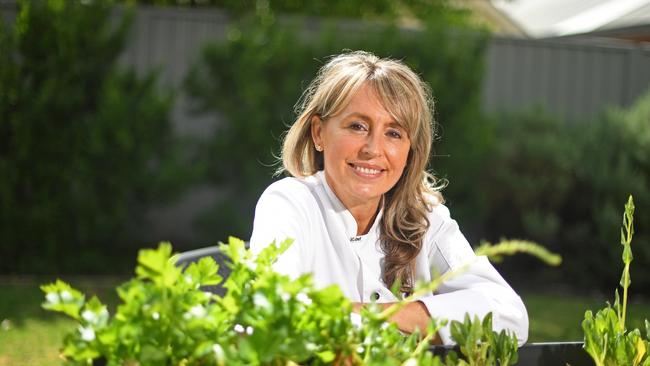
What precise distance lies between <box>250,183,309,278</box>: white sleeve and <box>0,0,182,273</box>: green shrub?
535 centimetres

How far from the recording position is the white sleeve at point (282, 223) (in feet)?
6.56

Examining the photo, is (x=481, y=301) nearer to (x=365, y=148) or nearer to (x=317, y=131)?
(x=365, y=148)

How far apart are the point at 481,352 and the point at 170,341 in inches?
17.2

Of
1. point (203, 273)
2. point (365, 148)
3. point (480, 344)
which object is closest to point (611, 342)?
point (480, 344)

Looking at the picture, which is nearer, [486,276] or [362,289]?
[486,276]

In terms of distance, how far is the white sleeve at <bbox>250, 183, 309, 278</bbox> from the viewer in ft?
6.56

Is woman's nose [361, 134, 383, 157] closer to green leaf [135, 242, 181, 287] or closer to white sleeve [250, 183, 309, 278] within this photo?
white sleeve [250, 183, 309, 278]

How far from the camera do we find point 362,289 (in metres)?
2.27

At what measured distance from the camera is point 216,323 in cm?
95

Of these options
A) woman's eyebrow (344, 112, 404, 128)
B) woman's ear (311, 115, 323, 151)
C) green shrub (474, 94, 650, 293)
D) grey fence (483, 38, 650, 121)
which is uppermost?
woman's eyebrow (344, 112, 404, 128)

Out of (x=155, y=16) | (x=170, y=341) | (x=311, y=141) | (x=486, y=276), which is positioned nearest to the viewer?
(x=170, y=341)

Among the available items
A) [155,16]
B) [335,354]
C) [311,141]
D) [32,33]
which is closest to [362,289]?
[311,141]

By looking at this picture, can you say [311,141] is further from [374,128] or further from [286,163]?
[374,128]

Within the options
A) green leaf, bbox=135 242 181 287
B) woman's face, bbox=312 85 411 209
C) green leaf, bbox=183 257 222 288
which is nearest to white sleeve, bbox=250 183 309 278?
woman's face, bbox=312 85 411 209
